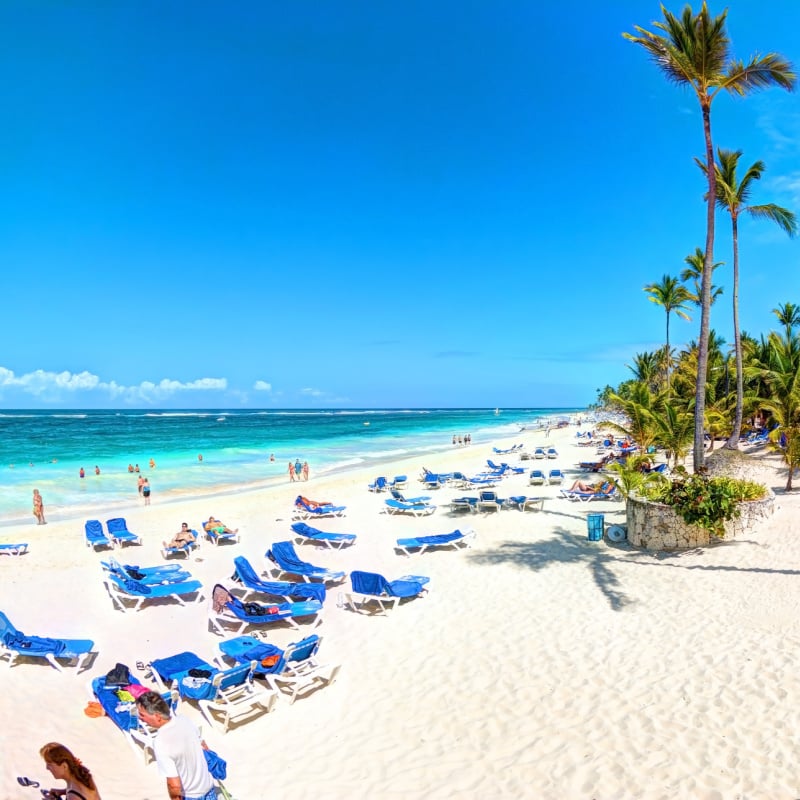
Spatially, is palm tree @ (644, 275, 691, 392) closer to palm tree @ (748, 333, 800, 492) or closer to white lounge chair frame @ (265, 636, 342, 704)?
palm tree @ (748, 333, 800, 492)

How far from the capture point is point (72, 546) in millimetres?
12594

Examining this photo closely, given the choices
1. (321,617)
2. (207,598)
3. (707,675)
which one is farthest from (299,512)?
(707,675)

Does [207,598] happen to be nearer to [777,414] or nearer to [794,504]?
[794,504]

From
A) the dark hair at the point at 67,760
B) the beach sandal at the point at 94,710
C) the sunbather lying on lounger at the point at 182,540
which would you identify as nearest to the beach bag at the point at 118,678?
the beach sandal at the point at 94,710

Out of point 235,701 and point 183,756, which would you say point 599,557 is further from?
point 183,756

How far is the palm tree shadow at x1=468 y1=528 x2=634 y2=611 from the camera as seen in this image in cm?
861

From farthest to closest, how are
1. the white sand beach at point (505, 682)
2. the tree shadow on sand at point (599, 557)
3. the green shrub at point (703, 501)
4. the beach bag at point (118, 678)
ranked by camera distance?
the green shrub at point (703, 501), the tree shadow on sand at point (599, 557), the beach bag at point (118, 678), the white sand beach at point (505, 682)

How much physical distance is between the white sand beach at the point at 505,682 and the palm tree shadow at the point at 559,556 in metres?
0.06

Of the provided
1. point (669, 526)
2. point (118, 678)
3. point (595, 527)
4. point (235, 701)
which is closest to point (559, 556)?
point (595, 527)

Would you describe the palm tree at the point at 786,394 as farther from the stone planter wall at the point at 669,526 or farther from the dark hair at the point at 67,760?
the dark hair at the point at 67,760

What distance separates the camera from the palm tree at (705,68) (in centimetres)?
987

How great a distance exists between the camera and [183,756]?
3.16 meters

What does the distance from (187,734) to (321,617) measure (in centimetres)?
503

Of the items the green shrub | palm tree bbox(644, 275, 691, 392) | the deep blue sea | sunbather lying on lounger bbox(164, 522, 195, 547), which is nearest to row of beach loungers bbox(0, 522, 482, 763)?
sunbather lying on lounger bbox(164, 522, 195, 547)
